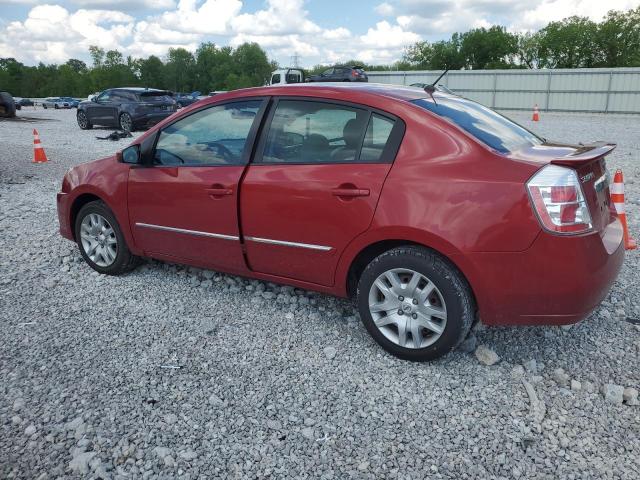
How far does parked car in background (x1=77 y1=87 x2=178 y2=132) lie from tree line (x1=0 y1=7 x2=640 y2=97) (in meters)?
62.0

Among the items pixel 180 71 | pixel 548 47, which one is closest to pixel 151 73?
pixel 180 71

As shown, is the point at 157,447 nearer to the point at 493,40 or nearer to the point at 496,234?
the point at 496,234

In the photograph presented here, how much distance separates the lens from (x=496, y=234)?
2.87 metres

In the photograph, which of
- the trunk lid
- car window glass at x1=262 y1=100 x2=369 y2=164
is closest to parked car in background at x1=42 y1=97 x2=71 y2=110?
car window glass at x1=262 y1=100 x2=369 y2=164

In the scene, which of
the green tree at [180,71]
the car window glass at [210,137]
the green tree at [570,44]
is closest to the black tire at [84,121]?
the car window glass at [210,137]

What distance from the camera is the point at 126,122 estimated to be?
1806 cm

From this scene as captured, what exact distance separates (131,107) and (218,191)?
1555 cm

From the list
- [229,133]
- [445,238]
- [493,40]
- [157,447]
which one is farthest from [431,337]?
[493,40]

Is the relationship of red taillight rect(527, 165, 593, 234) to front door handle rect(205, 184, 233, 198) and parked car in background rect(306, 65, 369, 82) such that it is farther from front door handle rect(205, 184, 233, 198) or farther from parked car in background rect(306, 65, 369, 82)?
parked car in background rect(306, 65, 369, 82)

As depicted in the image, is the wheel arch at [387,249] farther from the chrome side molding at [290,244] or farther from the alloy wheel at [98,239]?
the alloy wheel at [98,239]

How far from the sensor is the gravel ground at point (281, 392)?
8.33 ft

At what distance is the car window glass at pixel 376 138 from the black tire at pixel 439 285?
60 centimetres

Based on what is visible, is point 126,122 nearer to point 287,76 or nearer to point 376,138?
point 287,76

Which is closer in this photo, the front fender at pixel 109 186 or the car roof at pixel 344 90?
the car roof at pixel 344 90
